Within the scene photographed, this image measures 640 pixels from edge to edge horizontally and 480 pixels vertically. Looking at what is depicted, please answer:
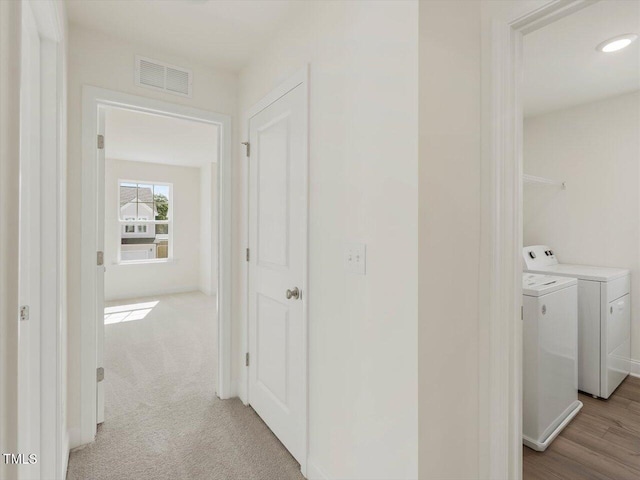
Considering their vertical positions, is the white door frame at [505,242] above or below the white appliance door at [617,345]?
above

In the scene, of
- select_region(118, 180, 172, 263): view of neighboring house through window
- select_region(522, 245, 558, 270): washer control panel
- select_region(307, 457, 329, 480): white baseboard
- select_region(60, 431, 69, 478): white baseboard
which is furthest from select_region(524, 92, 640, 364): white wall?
select_region(118, 180, 172, 263): view of neighboring house through window

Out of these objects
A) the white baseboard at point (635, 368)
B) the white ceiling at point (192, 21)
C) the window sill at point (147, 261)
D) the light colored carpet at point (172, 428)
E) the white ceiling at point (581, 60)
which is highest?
the white ceiling at point (581, 60)

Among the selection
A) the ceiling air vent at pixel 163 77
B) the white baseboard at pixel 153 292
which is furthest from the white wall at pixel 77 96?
the white baseboard at pixel 153 292

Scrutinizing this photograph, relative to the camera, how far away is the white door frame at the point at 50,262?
1493 mm

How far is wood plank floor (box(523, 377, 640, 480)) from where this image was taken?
184 centimetres

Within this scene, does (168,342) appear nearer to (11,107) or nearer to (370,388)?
(370,388)

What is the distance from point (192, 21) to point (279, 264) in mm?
1528

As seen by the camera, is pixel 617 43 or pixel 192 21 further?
pixel 617 43

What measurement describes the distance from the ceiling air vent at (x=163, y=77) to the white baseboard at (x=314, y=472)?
2.47 metres

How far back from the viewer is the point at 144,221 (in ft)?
21.0

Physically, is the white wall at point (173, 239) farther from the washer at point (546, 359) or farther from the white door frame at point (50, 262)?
the washer at point (546, 359)

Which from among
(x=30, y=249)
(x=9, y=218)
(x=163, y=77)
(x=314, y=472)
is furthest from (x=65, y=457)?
(x=163, y=77)

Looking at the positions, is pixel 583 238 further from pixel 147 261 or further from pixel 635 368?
pixel 147 261

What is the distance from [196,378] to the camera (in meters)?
2.91
